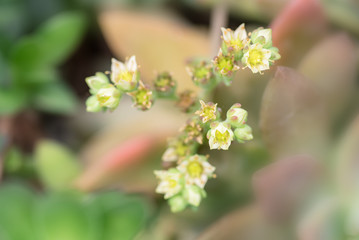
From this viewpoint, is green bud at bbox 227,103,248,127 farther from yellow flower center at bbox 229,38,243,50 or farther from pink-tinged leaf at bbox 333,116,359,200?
pink-tinged leaf at bbox 333,116,359,200

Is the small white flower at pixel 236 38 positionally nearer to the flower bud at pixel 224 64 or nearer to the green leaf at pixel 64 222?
the flower bud at pixel 224 64

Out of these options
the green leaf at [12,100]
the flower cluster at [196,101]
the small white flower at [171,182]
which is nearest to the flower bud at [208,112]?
the flower cluster at [196,101]

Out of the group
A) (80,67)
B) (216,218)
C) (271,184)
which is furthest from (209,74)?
(80,67)

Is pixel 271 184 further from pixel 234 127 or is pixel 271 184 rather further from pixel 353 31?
pixel 353 31

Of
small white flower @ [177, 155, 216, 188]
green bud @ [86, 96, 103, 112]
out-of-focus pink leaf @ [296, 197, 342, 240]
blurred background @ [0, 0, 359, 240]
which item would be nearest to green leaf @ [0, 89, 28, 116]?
blurred background @ [0, 0, 359, 240]

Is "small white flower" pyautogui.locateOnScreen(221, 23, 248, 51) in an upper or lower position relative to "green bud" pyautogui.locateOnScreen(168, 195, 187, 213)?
upper
